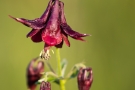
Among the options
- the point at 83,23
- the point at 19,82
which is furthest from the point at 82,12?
the point at 19,82

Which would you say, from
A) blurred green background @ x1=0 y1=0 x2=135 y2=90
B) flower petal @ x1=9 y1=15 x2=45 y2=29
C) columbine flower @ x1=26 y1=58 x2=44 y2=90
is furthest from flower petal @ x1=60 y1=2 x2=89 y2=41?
blurred green background @ x1=0 y1=0 x2=135 y2=90

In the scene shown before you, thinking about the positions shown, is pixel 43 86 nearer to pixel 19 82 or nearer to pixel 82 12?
pixel 19 82

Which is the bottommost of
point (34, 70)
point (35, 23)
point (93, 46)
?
point (34, 70)

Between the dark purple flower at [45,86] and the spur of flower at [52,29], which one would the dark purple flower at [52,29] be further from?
the dark purple flower at [45,86]

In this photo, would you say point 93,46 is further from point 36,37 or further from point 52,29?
point 52,29

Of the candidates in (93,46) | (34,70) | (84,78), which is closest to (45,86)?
(84,78)

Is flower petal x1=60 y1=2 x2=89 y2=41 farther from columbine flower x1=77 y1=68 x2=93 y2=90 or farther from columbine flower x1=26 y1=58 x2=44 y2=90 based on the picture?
columbine flower x1=26 y1=58 x2=44 y2=90
